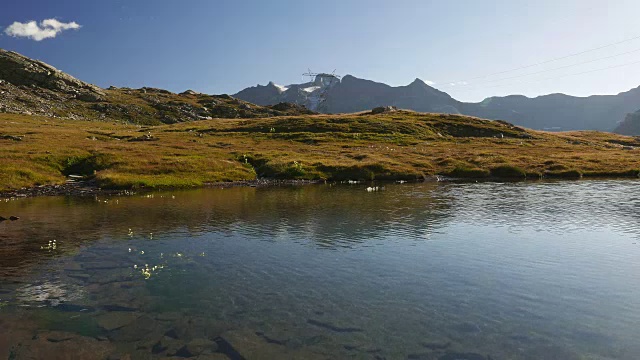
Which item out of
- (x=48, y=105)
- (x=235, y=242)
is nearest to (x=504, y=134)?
(x=235, y=242)

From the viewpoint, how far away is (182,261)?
26406 millimetres

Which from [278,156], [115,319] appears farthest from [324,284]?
[278,156]

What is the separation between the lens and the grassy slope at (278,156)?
230ft

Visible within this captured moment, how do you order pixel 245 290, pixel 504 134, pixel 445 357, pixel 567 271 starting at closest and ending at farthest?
1. pixel 445 357
2. pixel 245 290
3. pixel 567 271
4. pixel 504 134

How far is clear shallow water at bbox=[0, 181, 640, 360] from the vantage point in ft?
51.3

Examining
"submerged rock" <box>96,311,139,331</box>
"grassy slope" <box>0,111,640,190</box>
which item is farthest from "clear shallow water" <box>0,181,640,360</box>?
"grassy slope" <box>0,111,640,190</box>

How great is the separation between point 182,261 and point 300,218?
52.7 feet

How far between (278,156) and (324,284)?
7162cm

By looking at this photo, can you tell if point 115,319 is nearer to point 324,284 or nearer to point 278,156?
point 324,284

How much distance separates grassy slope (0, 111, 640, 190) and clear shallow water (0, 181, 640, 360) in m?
27.9

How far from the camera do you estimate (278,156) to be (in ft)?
302

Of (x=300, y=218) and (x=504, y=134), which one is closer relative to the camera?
(x=300, y=218)

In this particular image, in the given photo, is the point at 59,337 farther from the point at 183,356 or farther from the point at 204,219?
the point at 204,219

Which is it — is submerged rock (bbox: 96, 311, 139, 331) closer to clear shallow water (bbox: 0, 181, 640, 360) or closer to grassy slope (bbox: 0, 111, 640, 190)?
clear shallow water (bbox: 0, 181, 640, 360)
